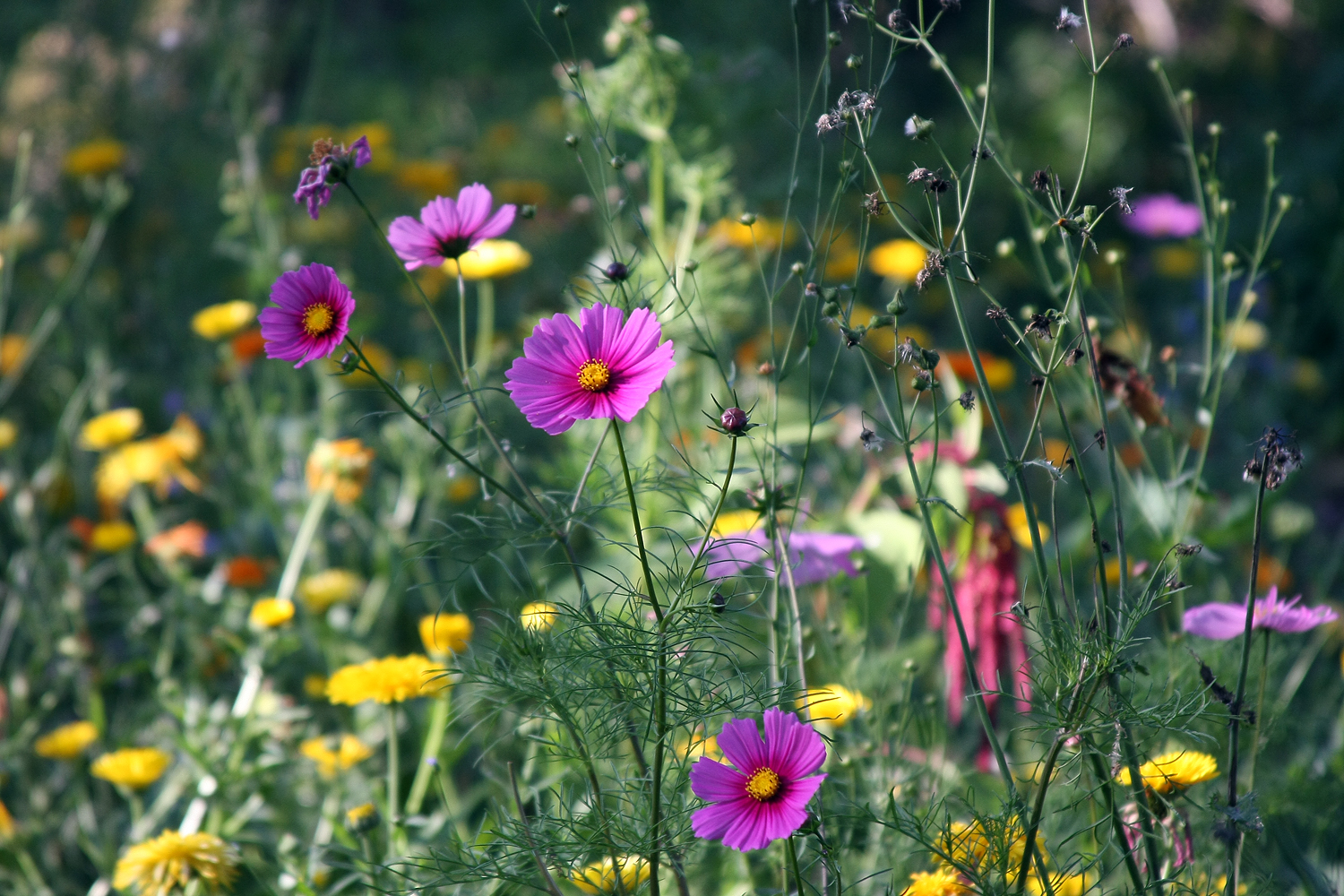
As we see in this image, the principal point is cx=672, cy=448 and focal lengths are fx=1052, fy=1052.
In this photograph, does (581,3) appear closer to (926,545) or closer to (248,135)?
(248,135)

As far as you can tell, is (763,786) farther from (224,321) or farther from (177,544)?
(224,321)

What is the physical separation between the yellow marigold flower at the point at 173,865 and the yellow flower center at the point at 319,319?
50 cm

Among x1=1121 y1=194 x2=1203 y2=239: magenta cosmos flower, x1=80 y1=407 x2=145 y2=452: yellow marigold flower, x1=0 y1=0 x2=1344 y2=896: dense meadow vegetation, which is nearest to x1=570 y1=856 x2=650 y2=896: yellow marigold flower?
x1=0 y1=0 x2=1344 y2=896: dense meadow vegetation

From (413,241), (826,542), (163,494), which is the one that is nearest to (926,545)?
(826,542)

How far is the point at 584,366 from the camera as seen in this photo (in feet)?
2.08

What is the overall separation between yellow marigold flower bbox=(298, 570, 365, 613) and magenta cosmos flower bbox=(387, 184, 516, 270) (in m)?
0.73

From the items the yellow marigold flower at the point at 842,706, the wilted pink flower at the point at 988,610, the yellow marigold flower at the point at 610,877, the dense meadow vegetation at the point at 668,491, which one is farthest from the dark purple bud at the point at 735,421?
the wilted pink flower at the point at 988,610

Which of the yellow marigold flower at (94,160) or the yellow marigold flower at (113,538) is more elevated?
the yellow marigold flower at (94,160)

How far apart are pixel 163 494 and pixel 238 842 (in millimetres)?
721

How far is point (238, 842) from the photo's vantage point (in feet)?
3.81

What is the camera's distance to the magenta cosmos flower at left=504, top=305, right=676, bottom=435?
611 millimetres

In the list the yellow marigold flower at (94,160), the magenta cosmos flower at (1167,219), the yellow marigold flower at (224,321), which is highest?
the yellow marigold flower at (94,160)

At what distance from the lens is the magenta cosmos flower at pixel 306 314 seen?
25.4 inches

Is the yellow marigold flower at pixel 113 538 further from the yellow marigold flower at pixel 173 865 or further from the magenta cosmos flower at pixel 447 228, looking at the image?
the magenta cosmos flower at pixel 447 228
